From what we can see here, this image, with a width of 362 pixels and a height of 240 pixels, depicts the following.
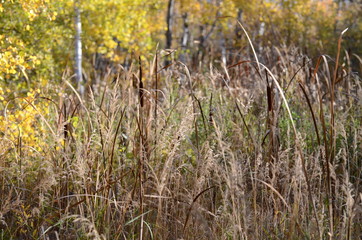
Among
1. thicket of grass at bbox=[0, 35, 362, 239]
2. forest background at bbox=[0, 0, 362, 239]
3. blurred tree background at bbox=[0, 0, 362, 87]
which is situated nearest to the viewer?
thicket of grass at bbox=[0, 35, 362, 239]

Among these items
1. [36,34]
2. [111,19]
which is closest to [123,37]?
[111,19]

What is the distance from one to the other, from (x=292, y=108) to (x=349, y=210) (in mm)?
2521

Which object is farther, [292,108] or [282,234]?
[292,108]

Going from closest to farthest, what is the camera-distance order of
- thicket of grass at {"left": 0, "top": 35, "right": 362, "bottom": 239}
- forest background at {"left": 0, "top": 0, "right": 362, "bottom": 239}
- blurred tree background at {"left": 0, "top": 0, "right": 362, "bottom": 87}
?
thicket of grass at {"left": 0, "top": 35, "right": 362, "bottom": 239}
forest background at {"left": 0, "top": 0, "right": 362, "bottom": 239}
blurred tree background at {"left": 0, "top": 0, "right": 362, "bottom": 87}

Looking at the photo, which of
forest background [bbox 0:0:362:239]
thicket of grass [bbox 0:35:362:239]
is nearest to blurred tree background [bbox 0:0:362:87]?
forest background [bbox 0:0:362:239]

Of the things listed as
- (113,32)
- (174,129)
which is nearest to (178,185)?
(174,129)

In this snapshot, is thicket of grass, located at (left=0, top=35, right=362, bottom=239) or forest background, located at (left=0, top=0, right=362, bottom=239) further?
forest background, located at (left=0, top=0, right=362, bottom=239)

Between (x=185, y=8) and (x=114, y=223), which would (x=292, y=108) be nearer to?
(x=114, y=223)

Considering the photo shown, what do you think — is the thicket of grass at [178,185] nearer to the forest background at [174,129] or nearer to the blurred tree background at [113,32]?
the forest background at [174,129]

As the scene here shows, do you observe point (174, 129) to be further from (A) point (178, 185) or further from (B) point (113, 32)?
(B) point (113, 32)

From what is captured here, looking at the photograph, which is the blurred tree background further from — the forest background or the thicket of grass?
the thicket of grass

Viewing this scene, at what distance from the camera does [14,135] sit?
10.8 feet

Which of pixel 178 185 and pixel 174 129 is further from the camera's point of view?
pixel 174 129

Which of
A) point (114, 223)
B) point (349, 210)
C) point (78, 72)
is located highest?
point (349, 210)
